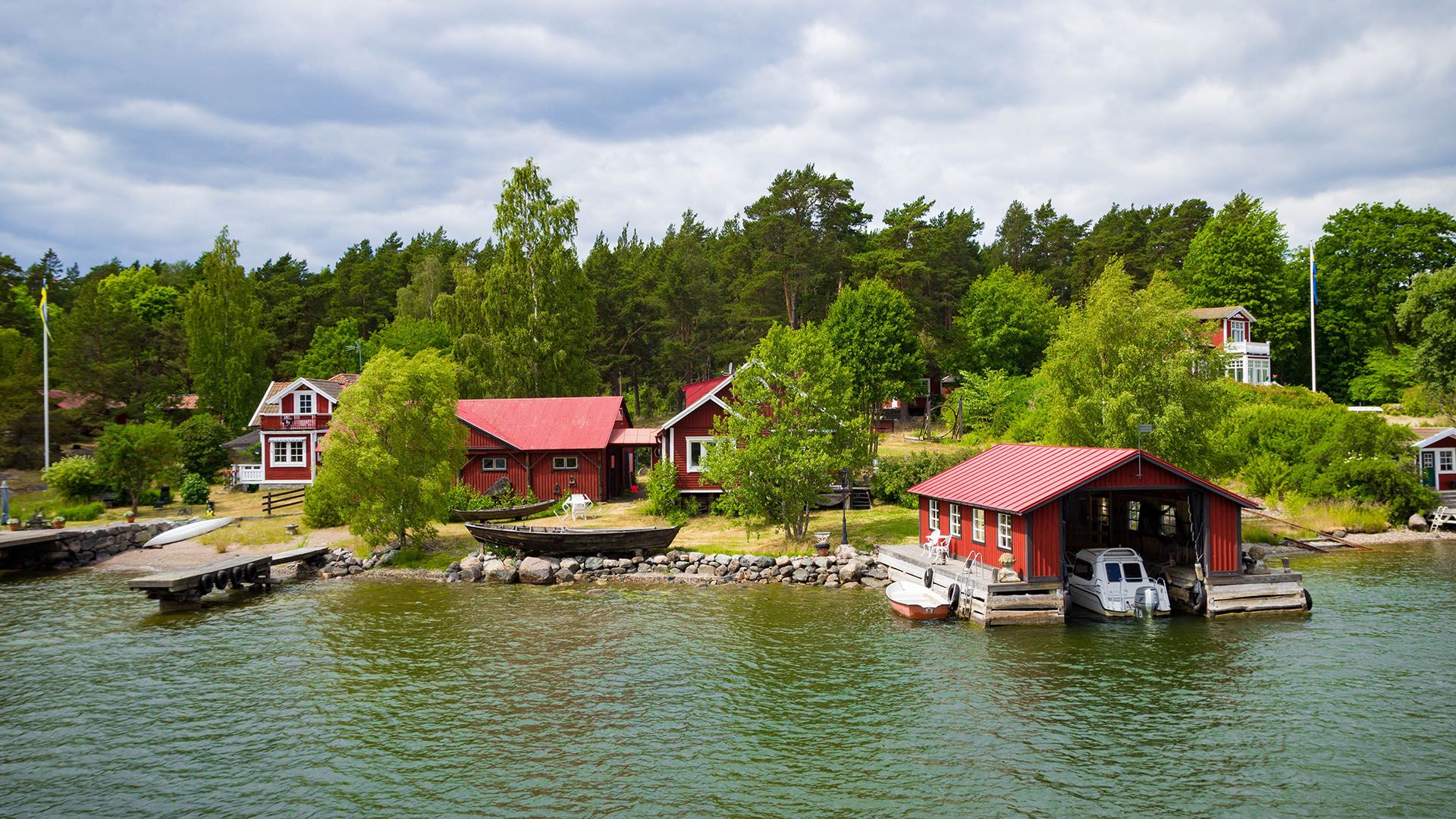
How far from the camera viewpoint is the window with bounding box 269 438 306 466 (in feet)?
156

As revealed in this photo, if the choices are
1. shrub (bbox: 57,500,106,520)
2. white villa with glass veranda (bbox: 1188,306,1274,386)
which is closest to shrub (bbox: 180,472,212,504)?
shrub (bbox: 57,500,106,520)

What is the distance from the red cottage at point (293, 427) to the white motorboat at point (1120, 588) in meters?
39.2

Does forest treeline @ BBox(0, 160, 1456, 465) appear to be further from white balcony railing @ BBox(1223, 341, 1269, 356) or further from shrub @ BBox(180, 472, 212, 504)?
shrub @ BBox(180, 472, 212, 504)

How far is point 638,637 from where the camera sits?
23.0 metres

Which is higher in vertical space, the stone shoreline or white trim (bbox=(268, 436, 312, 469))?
white trim (bbox=(268, 436, 312, 469))

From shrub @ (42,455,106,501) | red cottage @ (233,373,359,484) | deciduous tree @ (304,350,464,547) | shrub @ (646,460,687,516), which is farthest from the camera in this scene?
red cottage @ (233,373,359,484)

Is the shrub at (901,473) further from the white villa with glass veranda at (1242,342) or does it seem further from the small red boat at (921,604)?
the white villa with glass veranda at (1242,342)

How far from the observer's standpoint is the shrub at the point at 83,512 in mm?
41250

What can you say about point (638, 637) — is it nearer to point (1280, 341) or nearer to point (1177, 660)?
point (1177, 660)

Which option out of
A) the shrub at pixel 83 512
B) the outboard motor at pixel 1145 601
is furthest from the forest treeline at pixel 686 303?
the outboard motor at pixel 1145 601

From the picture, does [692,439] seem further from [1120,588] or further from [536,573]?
[1120,588]

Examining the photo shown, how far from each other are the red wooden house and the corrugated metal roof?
19.6 metres

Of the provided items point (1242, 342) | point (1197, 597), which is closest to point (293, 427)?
point (1197, 597)

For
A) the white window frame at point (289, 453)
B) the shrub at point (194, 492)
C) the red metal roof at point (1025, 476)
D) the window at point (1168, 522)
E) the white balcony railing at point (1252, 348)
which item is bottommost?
the window at point (1168, 522)
